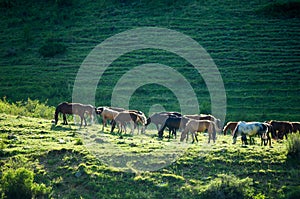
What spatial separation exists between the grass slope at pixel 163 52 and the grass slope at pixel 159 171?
19.5 metres

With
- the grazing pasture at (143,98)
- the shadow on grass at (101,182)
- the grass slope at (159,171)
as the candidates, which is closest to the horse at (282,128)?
the grazing pasture at (143,98)

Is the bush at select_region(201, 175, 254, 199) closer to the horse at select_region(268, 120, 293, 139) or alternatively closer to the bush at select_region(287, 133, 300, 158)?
the bush at select_region(287, 133, 300, 158)

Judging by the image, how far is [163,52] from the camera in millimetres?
58031

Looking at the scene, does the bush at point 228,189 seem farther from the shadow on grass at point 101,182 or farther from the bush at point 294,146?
the bush at point 294,146

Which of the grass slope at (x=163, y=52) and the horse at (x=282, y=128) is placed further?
the grass slope at (x=163, y=52)

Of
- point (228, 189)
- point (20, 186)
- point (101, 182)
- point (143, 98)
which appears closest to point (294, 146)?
point (228, 189)

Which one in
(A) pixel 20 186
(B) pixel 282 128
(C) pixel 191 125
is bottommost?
(A) pixel 20 186

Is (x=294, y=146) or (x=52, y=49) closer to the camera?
(x=294, y=146)

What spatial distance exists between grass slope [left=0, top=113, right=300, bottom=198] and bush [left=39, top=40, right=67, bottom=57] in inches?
1438

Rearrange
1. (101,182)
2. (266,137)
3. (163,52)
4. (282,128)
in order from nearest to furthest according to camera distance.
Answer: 1. (101,182)
2. (266,137)
3. (282,128)
4. (163,52)

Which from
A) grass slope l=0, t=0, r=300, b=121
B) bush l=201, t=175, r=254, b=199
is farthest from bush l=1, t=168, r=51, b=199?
grass slope l=0, t=0, r=300, b=121

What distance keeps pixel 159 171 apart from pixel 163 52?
38.8m

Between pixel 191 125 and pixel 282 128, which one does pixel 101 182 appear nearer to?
pixel 191 125

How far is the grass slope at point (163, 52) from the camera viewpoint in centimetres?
4634
